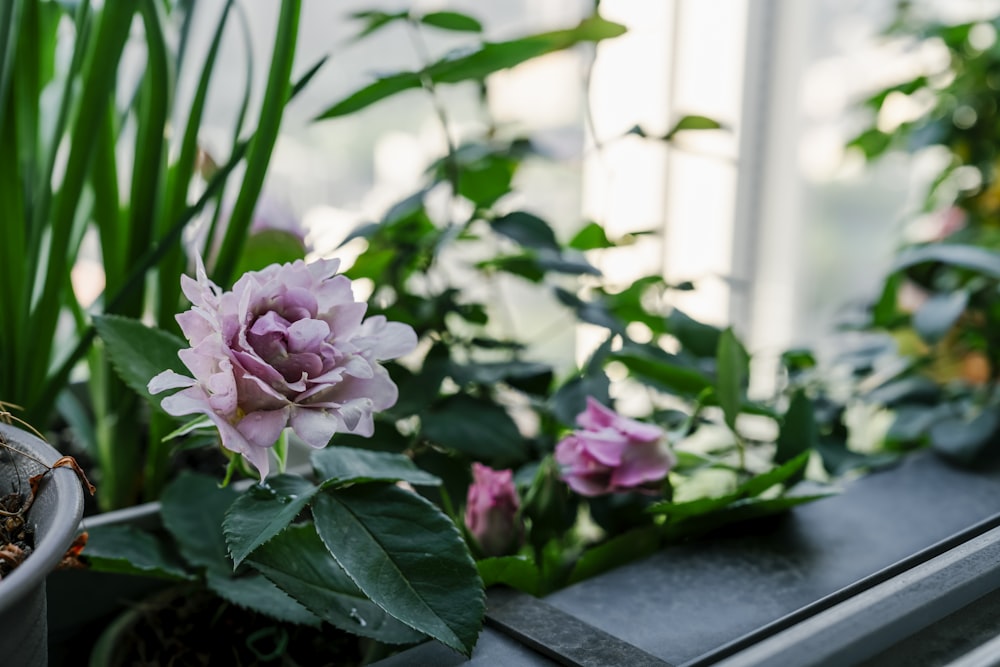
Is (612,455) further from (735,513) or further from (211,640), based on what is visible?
(211,640)

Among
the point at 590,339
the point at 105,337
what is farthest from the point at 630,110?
the point at 105,337

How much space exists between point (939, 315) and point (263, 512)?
18.9 inches

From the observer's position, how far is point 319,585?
332 millimetres

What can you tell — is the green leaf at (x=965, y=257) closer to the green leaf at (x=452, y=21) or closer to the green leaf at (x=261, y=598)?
the green leaf at (x=452, y=21)

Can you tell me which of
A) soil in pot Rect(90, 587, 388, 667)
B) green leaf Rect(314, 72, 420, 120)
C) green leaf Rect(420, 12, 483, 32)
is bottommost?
soil in pot Rect(90, 587, 388, 667)

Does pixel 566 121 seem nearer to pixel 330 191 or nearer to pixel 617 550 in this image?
pixel 330 191

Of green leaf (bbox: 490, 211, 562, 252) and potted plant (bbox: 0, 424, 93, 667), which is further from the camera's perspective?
green leaf (bbox: 490, 211, 562, 252)

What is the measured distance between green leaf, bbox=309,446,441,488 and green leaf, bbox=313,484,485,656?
0.01 metres

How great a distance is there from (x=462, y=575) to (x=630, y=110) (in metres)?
1.24

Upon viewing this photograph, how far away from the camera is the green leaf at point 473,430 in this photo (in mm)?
454

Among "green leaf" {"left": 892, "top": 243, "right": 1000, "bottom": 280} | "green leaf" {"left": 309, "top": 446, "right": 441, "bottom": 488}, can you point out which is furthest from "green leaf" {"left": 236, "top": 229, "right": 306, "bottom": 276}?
"green leaf" {"left": 892, "top": 243, "right": 1000, "bottom": 280}

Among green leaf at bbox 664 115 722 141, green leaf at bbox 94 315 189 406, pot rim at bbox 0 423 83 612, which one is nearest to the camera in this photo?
pot rim at bbox 0 423 83 612

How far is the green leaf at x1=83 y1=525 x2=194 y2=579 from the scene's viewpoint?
359 millimetres

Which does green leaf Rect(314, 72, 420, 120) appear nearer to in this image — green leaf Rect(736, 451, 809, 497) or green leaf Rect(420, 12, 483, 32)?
green leaf Rect(420, 12, 483, 32)
